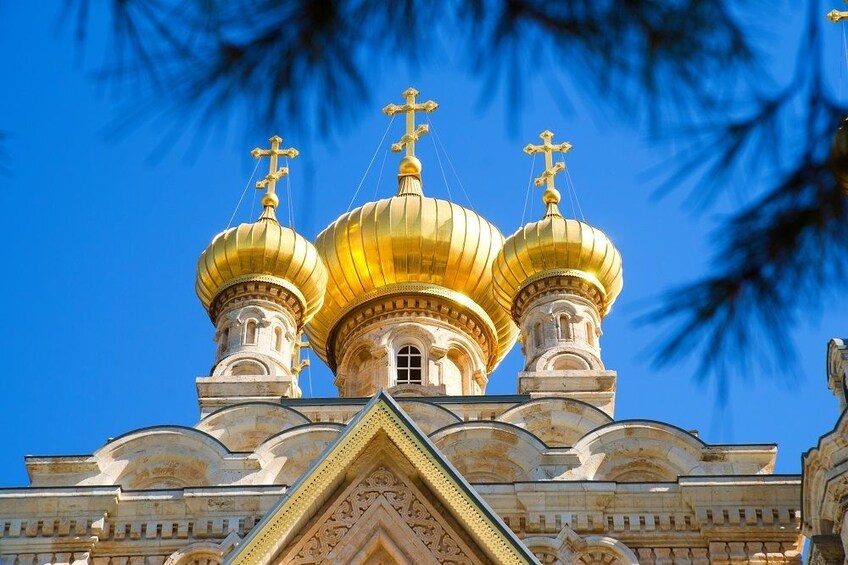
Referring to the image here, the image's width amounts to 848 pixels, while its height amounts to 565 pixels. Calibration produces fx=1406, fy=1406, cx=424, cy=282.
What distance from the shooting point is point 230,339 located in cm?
1442

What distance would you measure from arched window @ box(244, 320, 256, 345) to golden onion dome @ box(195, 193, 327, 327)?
53 centimetres

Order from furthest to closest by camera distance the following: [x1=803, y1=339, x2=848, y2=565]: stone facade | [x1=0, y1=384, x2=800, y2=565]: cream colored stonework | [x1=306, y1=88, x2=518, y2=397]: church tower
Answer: [x1=306, y1=88, x2=518, y2=397]: church tower, [x1=0, y1=384, x2=800, y2=565]: cream colored stonework, [x1=803, y1=339, x2=848, y2=565]: stone facade

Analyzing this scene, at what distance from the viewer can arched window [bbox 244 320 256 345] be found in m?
14.3

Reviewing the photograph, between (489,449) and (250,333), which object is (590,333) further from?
(250,333)

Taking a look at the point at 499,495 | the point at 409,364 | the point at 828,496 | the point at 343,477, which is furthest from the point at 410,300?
the point at 343,477

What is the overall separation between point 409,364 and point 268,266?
1894 millimetres

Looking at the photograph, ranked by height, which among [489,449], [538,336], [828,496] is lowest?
[828,496]

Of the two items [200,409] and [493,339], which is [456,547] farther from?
[493,339]

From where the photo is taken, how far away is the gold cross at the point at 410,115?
18.5m

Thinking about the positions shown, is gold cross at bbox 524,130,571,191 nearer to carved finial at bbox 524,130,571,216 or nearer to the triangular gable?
carved finial at bbox 524,130,571,216

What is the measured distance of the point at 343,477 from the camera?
7.47m

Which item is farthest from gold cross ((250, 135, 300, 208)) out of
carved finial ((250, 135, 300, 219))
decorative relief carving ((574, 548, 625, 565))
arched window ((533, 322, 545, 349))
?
decorative relief carving ((574, 548, 625, 565))

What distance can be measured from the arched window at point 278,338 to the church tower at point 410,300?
1200 mm

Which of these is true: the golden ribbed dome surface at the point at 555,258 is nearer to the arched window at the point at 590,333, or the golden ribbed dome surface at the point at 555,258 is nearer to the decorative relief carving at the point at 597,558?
the arched window at the point at 590,333
